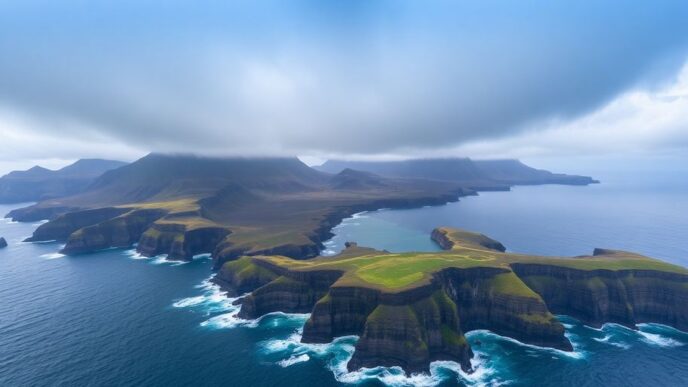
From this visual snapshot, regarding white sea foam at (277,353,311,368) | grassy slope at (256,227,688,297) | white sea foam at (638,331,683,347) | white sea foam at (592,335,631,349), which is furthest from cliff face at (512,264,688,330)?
white sea foam at (277,353,311,368)

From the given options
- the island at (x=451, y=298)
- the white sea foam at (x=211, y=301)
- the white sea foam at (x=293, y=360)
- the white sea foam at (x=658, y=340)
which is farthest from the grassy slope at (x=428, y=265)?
the white sea foam at (x=658, y=340)

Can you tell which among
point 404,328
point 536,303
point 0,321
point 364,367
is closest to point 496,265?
point 536,303

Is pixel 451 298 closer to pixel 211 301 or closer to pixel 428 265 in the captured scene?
pixel 428 265

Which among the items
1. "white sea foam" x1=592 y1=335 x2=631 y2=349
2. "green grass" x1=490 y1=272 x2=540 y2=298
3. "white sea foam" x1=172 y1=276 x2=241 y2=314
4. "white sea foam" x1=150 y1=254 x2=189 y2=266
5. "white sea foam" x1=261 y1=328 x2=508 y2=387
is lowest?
"white sea foam" x1=261 y1=328 x2=508 y2=387

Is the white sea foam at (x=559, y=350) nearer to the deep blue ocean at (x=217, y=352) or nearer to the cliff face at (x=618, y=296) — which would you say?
the deep blue ocean at (x=217, y=352)

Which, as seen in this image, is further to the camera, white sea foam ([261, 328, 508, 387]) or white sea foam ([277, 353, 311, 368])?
white sea foam ([277, 353, 311, 368])

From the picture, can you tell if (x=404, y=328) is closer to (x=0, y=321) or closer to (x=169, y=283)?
(x=169, y=283)

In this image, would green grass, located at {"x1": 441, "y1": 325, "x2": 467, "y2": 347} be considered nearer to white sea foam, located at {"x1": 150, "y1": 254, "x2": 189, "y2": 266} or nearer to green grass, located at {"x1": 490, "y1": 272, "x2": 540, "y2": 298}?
green grass, located at {"x1": 490, "y1": 272, "x2": 540, "y2": 298}

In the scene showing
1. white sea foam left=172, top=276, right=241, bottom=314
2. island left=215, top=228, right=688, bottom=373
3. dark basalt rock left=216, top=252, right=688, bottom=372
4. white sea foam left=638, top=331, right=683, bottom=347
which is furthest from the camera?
white sea foam left=172, top=276, right=241, bottom=314

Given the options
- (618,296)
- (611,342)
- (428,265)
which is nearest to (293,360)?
(428,265)
